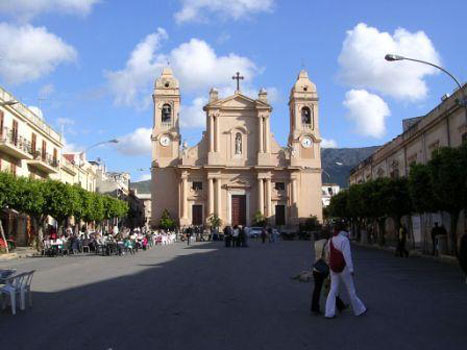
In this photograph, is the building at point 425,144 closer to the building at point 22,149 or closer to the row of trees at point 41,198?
the row of trees at point 41,198

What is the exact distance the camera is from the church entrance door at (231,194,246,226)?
63.6m

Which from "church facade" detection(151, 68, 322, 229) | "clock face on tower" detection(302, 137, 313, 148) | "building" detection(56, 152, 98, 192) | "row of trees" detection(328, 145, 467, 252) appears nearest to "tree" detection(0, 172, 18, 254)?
"building" detection(56, 152, 98, 192)

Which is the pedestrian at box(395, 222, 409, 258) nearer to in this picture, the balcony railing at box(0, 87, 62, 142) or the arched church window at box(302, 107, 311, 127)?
the balcony railing at box(0, 87, 62, 142)

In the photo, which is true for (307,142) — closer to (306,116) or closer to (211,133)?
(306,116)

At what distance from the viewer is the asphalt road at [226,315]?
7293mm

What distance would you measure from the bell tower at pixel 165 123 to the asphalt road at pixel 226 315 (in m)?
48.5

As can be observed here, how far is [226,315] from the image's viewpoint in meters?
9.32

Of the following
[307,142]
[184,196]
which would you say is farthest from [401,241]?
[307,142]

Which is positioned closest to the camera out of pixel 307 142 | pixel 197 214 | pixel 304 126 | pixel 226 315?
pixel 226 315

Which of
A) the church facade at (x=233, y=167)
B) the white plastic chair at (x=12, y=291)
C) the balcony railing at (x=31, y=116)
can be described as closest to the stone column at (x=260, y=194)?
the church facade at (x=233, y=167)

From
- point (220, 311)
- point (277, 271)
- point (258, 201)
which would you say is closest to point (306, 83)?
point (258, 201)

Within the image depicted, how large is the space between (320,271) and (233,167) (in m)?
54.3

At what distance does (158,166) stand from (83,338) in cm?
5670

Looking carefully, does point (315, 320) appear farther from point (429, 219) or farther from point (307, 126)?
point (307, 126)
